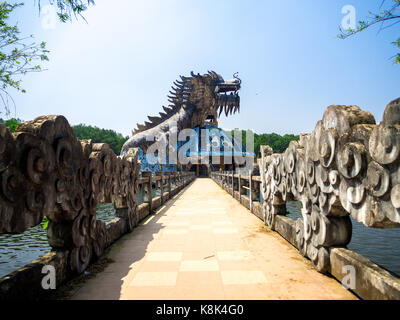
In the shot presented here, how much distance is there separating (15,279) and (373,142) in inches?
116

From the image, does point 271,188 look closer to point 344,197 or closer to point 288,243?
point 288,243

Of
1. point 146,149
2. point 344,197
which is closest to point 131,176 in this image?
point 344,197

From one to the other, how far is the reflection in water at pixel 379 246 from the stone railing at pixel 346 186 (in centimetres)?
156

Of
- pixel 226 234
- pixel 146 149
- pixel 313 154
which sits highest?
pixel 146 149

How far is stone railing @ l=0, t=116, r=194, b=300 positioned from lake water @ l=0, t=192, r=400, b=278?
1.63 metres

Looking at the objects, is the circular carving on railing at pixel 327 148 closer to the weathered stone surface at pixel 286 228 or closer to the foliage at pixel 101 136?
the weathered stone surface at pixel 286 228

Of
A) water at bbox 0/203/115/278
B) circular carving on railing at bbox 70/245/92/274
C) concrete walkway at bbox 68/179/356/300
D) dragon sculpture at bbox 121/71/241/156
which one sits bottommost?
water at bbox 0/203/115/278

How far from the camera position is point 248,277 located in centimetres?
287

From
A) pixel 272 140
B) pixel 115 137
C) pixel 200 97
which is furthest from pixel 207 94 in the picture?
pixel 272 140

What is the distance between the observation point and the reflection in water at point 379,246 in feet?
13.5

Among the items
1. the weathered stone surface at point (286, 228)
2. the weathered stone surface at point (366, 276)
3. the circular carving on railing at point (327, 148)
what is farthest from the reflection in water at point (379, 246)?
the circular carving on railing at point (327, 148)

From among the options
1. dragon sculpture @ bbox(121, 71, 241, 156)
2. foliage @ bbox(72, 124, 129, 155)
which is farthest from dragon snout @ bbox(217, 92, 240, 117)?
foliage @ bbox(72, 124, 129, 155)

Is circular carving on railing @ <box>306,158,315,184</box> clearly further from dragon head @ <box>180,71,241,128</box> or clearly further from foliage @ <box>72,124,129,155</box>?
foliage @ <box>72,124,129,155</box>

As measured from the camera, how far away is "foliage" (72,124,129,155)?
54938mm
